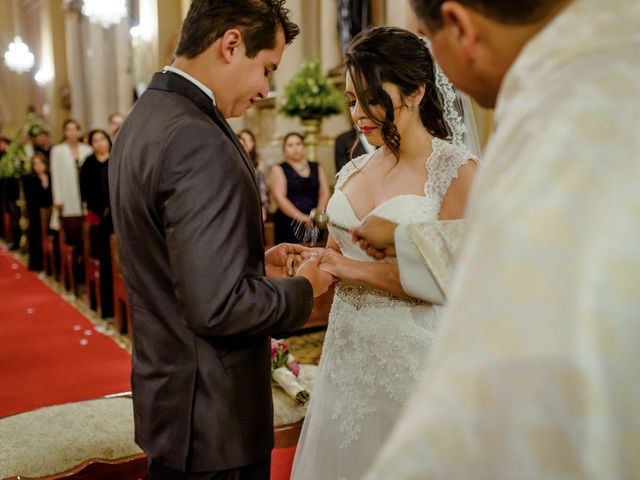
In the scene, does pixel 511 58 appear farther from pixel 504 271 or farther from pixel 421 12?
pixel 504 271

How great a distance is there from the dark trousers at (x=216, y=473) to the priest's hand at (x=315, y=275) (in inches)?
19.1

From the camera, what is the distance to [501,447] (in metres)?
0.71

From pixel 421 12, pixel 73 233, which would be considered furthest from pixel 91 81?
pixel 421 12

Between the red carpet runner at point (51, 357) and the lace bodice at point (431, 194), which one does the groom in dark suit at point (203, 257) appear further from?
the red carpet runner at point (51, 357)

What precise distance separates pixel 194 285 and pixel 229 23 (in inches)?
24.8

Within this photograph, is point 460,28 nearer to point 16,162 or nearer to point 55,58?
point 16,162

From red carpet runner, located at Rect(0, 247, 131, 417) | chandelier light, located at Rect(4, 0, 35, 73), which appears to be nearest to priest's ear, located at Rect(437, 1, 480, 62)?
red carpet runner, located at Rect(0, 247, 131, 417)

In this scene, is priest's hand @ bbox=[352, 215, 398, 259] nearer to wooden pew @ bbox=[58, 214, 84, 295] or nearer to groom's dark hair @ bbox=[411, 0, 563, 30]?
A: groom's dark hair @ bbox=[411, 0, 563, 30]

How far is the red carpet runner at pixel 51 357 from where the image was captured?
4871 millimetres

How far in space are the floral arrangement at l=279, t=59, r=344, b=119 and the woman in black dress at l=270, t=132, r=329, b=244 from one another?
809 mm

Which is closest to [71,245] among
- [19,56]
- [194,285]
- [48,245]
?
[48,245]

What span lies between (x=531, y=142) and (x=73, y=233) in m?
8.21

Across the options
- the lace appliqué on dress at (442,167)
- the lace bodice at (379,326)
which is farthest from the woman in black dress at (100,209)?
the lace appliqué on dress at (442,167)

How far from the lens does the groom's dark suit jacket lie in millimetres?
1493
